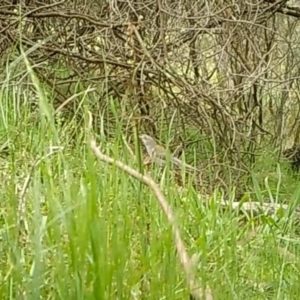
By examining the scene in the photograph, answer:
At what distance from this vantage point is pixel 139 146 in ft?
5.88

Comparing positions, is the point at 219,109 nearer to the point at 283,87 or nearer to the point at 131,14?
the point at 131,14

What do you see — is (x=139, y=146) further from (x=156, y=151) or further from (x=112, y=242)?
(x=156, y=151)

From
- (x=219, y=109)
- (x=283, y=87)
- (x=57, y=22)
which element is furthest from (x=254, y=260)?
(x=283, y=87)

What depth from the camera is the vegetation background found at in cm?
165

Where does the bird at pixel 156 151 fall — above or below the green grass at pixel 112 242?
below

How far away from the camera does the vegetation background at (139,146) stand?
1646 millimetres

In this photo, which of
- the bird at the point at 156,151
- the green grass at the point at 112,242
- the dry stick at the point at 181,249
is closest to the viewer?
the green grass at the point at 112,242

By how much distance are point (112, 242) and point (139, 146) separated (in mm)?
287

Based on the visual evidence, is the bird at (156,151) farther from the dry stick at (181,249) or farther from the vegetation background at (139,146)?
the dry stick at (181,249)

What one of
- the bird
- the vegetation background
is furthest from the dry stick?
the bird

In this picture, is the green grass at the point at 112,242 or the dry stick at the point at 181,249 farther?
the dry stick at the point at 181,249

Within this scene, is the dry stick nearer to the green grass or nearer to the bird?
the green grass

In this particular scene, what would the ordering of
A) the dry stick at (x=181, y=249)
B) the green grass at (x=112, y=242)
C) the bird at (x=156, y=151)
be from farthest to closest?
the bird at (x=156, y=151) → the dry stick at (x=181, y=249) → the green grass at (x=112, y=242)

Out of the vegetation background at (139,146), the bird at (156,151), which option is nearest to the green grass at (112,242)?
the vegetation background at (139,146)
